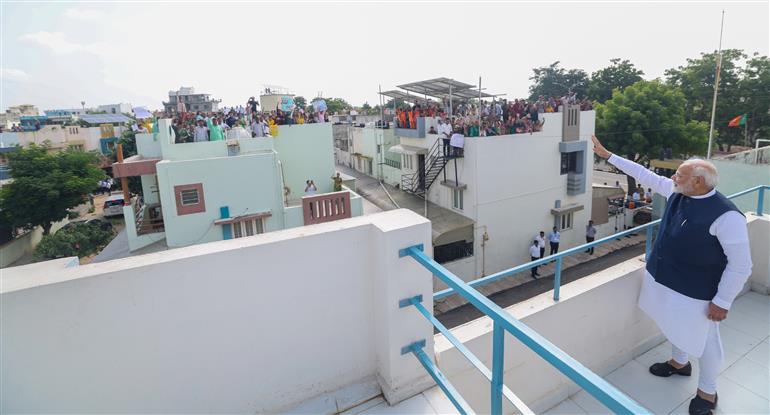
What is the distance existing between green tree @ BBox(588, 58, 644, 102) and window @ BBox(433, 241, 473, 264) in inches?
1117

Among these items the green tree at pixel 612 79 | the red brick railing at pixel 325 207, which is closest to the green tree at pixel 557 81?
the green tree at pixel 612 79

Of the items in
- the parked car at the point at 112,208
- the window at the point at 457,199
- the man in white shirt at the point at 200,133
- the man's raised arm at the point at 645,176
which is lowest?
the parked car at the point at 112,208

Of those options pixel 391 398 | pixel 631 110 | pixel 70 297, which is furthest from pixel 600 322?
pixel 631 110

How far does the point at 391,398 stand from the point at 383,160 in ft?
74.3

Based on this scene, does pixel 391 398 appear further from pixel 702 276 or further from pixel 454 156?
pixel 454 156

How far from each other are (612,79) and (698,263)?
40.2m

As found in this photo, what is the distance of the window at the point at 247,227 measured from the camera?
11.7 metres

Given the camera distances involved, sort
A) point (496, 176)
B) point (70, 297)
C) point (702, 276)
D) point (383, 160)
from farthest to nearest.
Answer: point (383, 160) < point (496, 176) < point (702, 276) < point (70, 297)

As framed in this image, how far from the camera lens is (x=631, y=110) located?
888 inches

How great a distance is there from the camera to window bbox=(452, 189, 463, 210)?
1644 centimetres

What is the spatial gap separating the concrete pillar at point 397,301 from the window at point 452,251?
12.5 meters

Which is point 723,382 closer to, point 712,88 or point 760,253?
point 760,253

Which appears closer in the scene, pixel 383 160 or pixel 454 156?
pixel 454 156

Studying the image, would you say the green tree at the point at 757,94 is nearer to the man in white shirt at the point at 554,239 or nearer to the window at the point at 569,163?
the window at the point at 569,163
